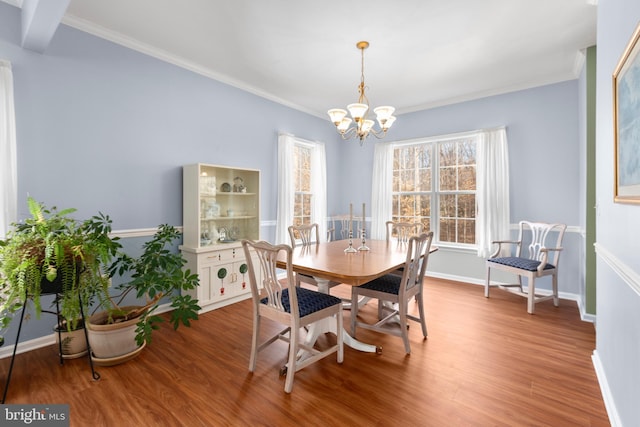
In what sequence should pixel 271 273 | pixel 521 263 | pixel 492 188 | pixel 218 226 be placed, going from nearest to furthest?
pixel 271 273, pixel 521 263, pixel 218 226, pixel 492 188

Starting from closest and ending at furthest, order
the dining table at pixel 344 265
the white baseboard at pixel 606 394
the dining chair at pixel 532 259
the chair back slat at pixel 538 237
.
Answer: the white baseboard at pixel 606 394, the dining table at pixel 344 265, the dining chair at pixel 532 259, the chair back slat at pixel 538 237

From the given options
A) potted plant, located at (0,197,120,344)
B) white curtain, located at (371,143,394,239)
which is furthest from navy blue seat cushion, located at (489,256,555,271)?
potted plant, located at (0,197,120,344)

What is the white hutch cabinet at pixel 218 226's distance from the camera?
3377 mm

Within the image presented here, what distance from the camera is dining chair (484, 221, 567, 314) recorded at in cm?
336

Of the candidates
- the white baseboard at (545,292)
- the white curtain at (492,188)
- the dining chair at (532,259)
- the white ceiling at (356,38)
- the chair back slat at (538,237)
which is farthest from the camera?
the white curtain at (492,188)

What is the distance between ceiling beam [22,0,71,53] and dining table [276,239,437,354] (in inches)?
93.3

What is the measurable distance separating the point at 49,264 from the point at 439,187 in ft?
15.5

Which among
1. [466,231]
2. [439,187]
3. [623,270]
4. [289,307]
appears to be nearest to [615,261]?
[623,270]

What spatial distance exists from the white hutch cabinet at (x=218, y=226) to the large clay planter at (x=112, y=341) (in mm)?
1002

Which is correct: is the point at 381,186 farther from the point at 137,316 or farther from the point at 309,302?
the point at 137,316

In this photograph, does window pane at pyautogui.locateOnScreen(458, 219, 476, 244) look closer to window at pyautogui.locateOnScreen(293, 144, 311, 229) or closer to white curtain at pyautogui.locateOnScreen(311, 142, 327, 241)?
white curtain at pyautogui.locateOnScreen(311, 142, 327, 241)

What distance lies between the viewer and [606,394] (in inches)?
73.2

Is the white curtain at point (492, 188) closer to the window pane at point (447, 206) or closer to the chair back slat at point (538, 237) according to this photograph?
the chair back slat at point (538, 237)

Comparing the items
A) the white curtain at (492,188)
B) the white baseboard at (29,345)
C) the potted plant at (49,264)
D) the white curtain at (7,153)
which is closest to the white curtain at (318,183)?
the white curtain at (492,188)
